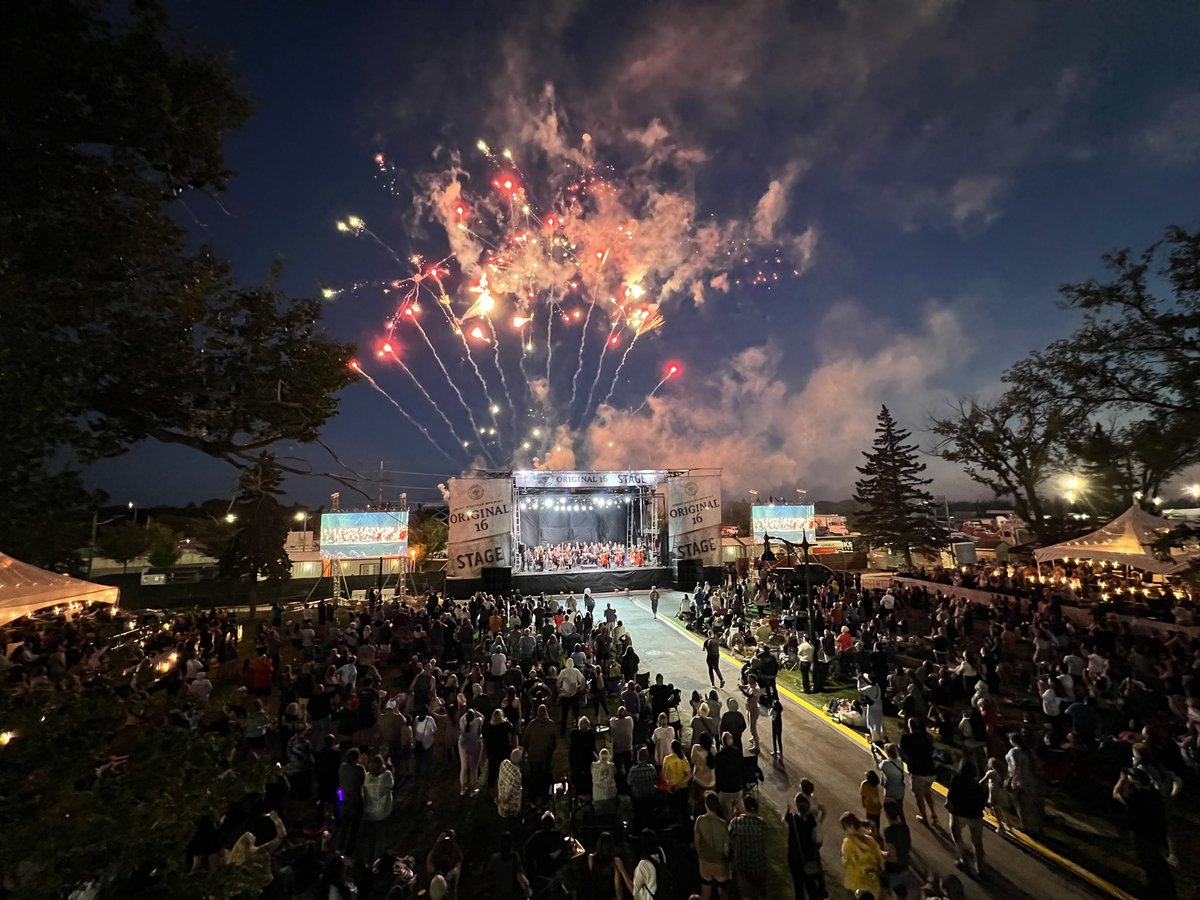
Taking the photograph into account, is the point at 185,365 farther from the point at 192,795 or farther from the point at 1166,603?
the point at 1166,603

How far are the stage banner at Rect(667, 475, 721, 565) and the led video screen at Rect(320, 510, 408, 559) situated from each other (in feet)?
51.0

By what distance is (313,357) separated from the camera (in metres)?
5.23

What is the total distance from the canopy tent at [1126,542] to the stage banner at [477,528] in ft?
83.8

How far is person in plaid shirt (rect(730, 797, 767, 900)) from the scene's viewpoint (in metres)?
5.57

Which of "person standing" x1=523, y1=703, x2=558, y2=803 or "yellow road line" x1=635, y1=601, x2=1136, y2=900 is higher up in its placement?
"person standing" x1=523, y1=703, x2=558, y2=803

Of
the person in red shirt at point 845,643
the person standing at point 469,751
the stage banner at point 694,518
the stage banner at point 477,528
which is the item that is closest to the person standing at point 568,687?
the person standing at point 469,751

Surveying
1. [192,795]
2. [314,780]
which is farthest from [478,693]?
[192,795]

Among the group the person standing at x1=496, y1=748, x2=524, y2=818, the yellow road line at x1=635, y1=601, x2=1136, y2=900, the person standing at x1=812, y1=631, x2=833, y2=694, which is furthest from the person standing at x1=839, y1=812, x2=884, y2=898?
the person standing at x1=812, y1=631, x2=833, y2=694

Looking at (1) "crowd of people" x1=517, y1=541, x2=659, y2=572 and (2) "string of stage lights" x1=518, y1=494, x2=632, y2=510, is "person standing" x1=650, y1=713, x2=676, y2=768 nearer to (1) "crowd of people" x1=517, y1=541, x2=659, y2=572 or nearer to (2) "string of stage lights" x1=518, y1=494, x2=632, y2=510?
(1) "crowd of people" x1=517, y1=541, x2=659, y2=572

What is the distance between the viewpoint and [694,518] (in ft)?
108

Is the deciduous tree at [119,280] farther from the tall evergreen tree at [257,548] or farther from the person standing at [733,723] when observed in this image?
the tall evergreen tree at [257,548]

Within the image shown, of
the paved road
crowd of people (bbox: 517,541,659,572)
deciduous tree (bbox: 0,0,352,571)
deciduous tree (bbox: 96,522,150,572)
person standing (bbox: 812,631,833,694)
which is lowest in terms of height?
the paved road

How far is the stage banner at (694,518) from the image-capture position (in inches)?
1292

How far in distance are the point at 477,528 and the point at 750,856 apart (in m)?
25.6
